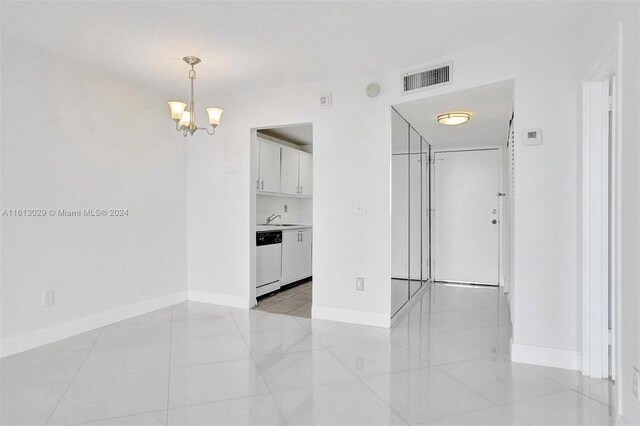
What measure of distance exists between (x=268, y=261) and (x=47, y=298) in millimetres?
2416

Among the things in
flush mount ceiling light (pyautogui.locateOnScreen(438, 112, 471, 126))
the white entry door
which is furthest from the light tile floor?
the white entry door

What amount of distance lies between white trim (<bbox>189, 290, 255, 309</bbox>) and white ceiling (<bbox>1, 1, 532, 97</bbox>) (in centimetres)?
245

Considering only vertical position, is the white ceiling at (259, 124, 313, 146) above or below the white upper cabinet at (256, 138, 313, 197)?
above

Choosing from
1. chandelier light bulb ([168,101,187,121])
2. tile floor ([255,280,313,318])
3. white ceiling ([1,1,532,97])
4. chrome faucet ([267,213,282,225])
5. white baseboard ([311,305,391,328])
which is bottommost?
tile floor ([255,280,313,318])

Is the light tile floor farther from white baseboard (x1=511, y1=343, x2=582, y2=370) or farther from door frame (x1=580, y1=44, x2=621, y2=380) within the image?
door frame (x1=580, y1=44, x2=621, y2=380)

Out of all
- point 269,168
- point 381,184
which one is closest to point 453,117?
point 381,184

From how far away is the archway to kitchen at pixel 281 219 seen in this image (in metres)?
4.58

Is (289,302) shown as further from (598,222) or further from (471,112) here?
(598,222)

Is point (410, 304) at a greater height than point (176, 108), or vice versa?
point (176, 108)

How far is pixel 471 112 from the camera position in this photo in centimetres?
390

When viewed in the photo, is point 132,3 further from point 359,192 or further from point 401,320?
point 401,320

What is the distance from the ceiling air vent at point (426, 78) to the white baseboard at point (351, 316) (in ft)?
7.02

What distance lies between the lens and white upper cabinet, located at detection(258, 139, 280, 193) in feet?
17.1

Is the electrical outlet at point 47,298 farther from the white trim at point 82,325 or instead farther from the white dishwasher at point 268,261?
the white dishwasher at point 268,261
